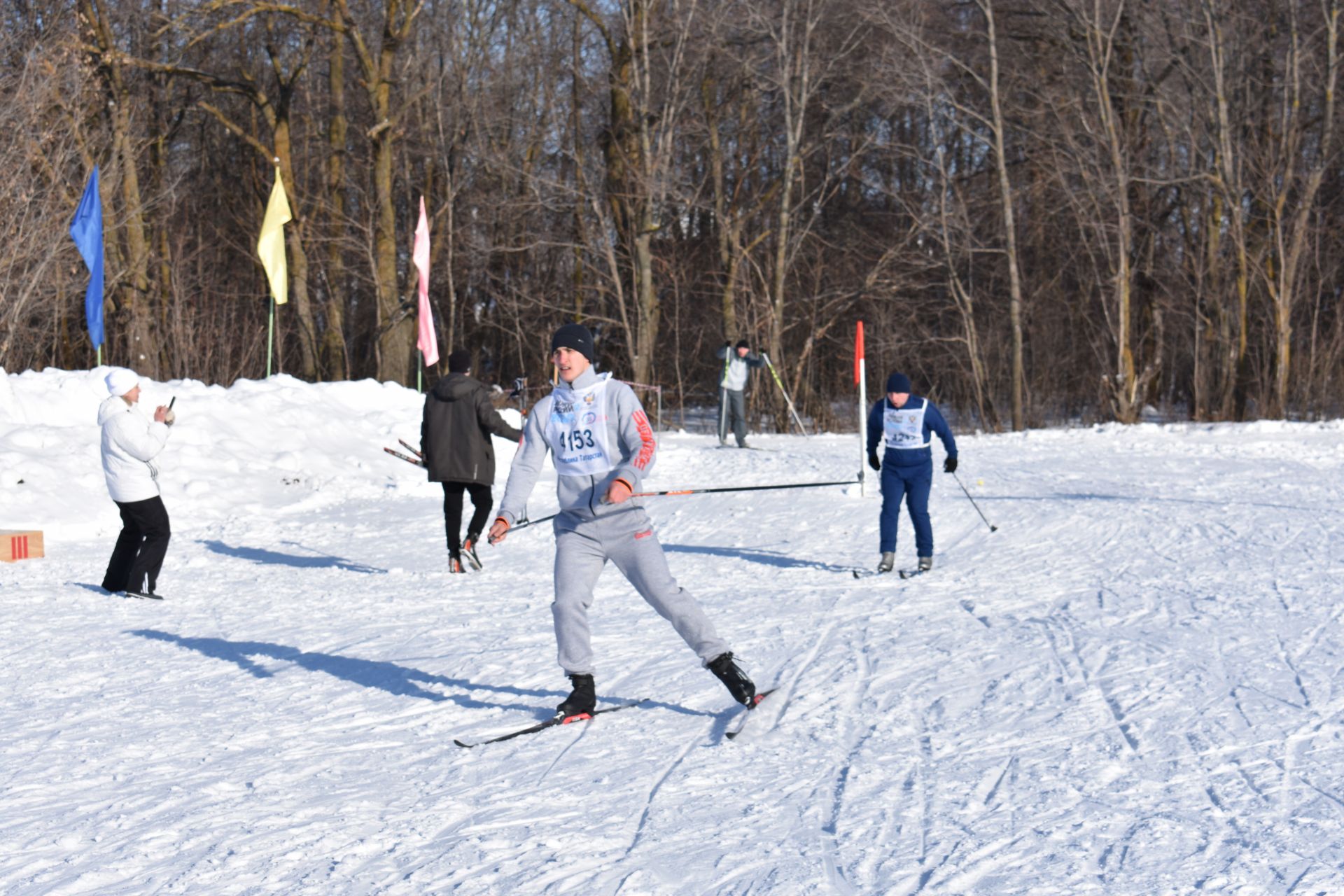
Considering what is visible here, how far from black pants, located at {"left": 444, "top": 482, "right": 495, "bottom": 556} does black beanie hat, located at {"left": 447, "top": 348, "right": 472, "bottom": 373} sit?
3.02 ft

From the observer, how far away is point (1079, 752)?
16.7ft

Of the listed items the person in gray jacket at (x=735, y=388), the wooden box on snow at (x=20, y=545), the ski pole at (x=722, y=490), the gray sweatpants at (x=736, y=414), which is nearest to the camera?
the ski pole at (x=722, y=490)

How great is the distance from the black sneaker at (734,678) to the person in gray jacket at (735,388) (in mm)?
13044

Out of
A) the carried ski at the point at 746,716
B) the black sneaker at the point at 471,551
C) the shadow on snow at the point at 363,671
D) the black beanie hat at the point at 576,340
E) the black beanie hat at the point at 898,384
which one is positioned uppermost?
the black beanie hat at the point at 576,340

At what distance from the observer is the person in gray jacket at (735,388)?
18.8 meters

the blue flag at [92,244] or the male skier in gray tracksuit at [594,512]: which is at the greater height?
the blue flag at [92,244]

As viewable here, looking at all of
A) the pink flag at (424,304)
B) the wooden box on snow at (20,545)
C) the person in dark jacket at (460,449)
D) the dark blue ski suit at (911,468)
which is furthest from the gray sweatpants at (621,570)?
the pink flag at (424,304)

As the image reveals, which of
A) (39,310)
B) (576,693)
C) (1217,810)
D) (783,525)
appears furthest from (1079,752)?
(39,310)

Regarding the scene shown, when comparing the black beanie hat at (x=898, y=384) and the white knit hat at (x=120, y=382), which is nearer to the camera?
the white knit hat at (x=120, y=382)

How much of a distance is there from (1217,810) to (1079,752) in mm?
773

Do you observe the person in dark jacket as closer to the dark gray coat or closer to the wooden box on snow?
the dark gray coat

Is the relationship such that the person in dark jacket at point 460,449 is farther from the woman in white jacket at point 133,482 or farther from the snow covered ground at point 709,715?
the woman in white jacket at point 133,482

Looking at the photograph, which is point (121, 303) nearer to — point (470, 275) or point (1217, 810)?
point (470, 275)

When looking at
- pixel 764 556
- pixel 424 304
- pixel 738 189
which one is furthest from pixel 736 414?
pixel 738 189
